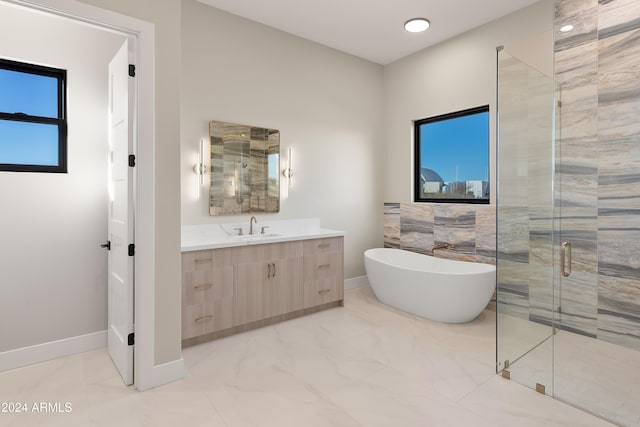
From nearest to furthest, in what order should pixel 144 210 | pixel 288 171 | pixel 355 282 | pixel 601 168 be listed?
pixel 144 210 < pixel 601 168 < pixel 288 171 < pixel 355 282

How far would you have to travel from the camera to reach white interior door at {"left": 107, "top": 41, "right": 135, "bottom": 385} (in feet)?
7.19

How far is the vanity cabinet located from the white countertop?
0.05m

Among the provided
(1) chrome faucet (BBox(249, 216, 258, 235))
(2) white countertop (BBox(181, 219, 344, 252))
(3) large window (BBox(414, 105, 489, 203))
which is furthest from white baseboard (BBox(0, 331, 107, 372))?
(3) large window (BBox(414, 105, 489, 203))

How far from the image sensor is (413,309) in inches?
138

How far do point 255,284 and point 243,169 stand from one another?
1235 millimetres

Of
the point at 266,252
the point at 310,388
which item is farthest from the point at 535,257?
the point at 266,252

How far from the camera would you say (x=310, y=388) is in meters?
2.23

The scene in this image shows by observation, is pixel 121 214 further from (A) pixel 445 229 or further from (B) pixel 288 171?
(A) pixel 445 229

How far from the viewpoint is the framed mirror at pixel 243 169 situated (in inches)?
136

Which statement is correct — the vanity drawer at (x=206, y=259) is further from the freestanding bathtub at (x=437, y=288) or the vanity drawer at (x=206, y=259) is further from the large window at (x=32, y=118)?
the freestanding bathtub at (x=437, y=288)

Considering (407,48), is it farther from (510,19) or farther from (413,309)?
(413,309)

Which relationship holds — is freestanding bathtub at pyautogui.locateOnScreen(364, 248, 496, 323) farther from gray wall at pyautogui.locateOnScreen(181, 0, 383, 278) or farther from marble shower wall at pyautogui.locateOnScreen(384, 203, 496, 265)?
gray wall at pyautogui.locateOnScreen(181, 0, 383, 278)

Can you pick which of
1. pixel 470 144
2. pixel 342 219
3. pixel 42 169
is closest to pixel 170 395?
pixel 42 169

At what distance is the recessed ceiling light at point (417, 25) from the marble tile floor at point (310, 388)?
314 cm
